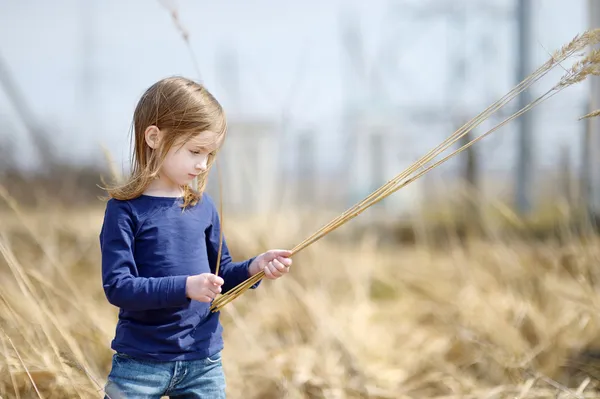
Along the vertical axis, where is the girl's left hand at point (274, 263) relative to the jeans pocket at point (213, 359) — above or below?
above

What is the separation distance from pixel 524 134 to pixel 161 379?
4162 mm

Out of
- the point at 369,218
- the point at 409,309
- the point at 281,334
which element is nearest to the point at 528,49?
the point at 369,218

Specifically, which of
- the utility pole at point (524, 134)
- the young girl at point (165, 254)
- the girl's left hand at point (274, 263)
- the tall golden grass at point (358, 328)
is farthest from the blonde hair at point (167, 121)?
the utility pole at point (524, 134)

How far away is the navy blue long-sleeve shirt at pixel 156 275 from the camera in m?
1.06

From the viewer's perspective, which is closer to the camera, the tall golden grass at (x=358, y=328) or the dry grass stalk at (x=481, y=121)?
the dry grass stalk at (x=481, y=121)

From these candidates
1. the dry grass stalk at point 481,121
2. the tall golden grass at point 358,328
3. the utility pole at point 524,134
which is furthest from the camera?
the utility pole at point 524,134

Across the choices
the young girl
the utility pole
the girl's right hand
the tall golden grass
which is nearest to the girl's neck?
the young girl

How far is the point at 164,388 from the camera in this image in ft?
3.72

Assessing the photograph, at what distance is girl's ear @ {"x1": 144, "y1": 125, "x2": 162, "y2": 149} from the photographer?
1.14 m

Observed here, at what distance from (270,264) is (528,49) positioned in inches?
160

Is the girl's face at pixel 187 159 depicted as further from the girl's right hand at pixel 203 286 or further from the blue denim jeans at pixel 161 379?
the blue denim jeans at pixel 161 379

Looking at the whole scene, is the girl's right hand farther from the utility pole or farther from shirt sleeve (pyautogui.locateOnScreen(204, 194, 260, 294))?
the utility pole

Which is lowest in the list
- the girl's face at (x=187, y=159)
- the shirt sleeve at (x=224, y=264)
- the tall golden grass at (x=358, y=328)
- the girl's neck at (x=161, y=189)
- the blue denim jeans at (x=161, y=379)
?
the tall golden grass at (x=358, y=328)

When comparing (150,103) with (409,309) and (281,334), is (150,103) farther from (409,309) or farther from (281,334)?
(409,309)
